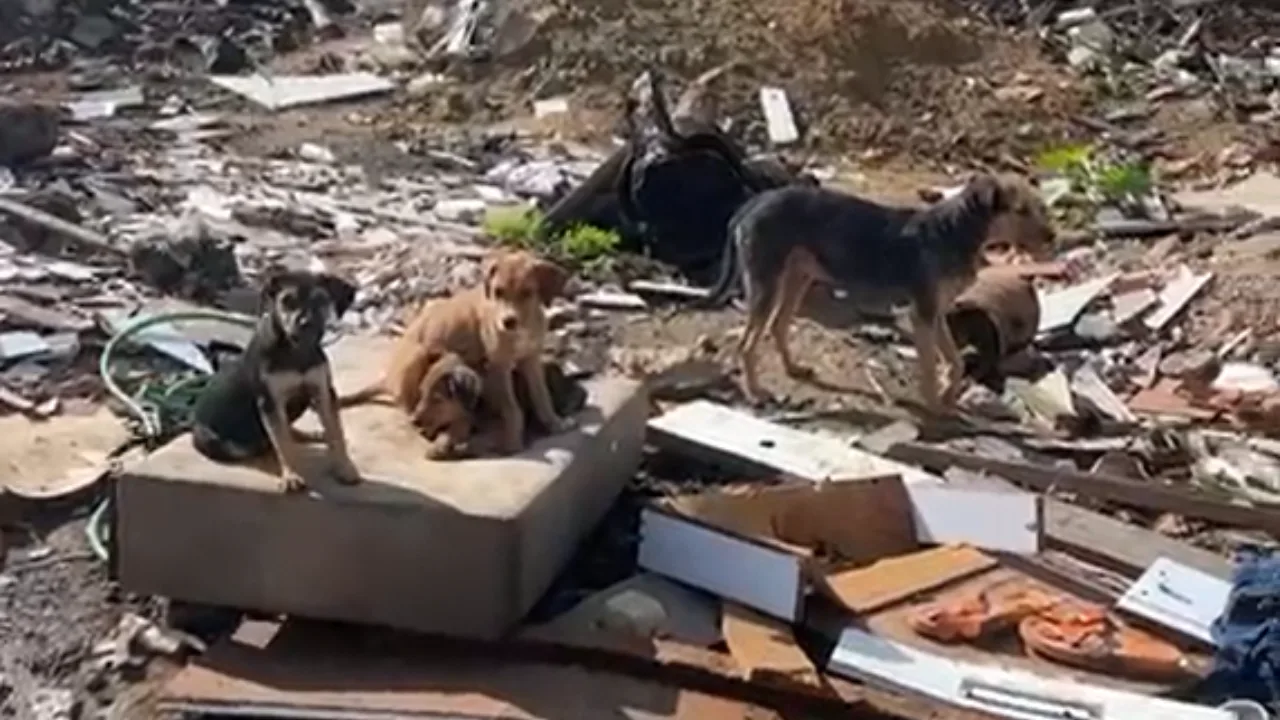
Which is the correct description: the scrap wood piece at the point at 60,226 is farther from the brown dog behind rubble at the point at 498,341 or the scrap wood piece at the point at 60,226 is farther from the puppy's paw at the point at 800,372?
the brown dog behind rubble at the point at 498,341

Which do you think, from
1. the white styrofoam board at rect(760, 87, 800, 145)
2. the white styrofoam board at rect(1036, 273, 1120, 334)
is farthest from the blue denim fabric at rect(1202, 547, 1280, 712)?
the white styrofoam board at rect(760, 87, 800, 145)

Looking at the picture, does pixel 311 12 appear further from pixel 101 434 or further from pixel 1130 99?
pixel 101 434

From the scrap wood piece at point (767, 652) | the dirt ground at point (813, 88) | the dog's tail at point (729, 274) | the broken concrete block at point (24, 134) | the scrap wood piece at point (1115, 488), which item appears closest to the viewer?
the scrap wood piece at point (767, 652)

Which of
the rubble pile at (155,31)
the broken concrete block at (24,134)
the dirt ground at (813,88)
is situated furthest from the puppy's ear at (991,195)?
the rubble pile at (155,31)

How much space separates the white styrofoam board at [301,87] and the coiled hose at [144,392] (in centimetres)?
503

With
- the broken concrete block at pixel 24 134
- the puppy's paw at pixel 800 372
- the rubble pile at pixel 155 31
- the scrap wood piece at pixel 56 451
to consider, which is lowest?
the rubble pile at pixel 155 31

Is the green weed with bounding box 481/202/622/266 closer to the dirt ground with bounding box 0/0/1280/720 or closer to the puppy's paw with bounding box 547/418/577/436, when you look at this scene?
the dirt ground with bounding box 0/0/1280/720

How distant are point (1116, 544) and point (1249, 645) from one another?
2.53ft

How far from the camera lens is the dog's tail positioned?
834 centimetres

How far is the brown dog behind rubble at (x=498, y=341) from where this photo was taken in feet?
19.1

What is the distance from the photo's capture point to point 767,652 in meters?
5.39

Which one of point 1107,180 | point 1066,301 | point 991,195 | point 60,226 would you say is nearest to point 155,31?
point 60,226

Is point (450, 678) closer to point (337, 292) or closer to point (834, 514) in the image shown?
point (337, 292)

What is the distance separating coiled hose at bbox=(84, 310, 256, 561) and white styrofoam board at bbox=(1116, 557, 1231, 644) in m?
2.93
